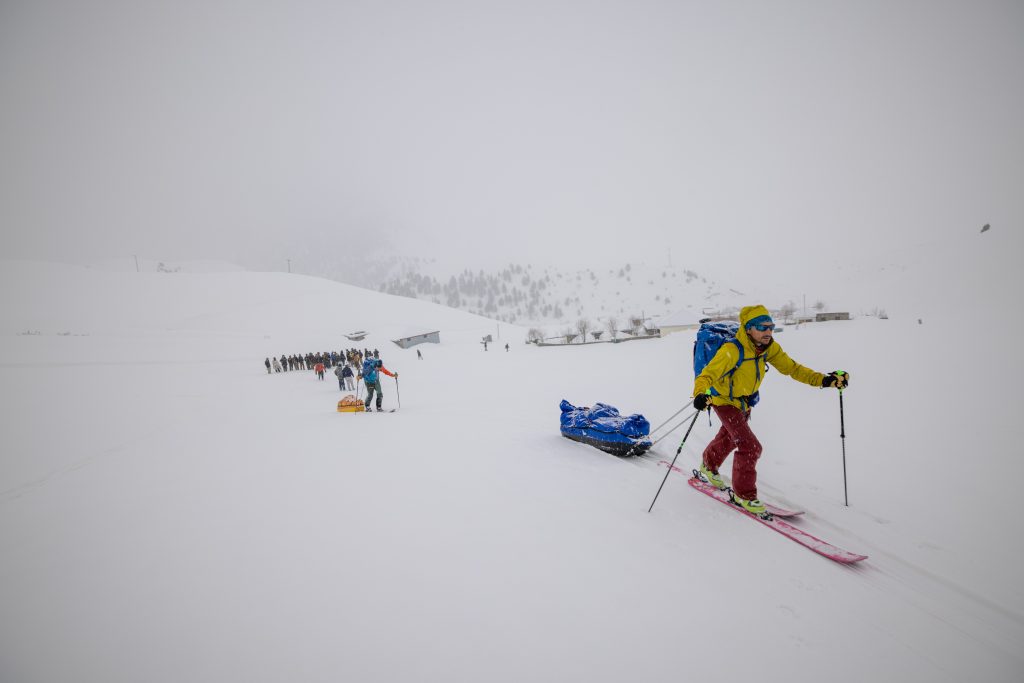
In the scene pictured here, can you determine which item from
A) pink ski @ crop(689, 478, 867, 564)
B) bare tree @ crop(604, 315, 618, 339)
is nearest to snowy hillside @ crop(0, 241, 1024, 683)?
pink ski @ crop(689, 478, 867, 564)

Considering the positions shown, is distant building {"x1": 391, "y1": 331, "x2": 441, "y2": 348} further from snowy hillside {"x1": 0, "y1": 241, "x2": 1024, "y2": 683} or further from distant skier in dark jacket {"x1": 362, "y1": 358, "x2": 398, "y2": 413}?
snowy hillside {"x1": 0, "y1": 241, "x2": 1024, "y2": 683}

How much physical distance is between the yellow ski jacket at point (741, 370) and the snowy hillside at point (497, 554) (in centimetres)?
144

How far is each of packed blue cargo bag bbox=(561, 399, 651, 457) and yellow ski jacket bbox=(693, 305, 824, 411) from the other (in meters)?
2.10

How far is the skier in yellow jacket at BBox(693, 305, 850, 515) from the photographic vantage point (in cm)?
403

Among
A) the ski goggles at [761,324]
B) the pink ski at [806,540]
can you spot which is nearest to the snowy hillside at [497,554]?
the pink ski at [806,540]

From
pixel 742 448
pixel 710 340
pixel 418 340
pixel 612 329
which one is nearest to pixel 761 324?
pixel 710 340

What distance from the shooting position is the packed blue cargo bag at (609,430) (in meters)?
6.14

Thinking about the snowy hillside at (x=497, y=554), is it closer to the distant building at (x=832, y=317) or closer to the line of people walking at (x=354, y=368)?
the line of people walking at (x=354, y=368)

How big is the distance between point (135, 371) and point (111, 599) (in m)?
24.5

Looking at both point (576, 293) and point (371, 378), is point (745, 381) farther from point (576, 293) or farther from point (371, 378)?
point (576, 293)

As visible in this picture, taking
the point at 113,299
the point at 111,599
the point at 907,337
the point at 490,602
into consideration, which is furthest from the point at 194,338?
the point at 907,337

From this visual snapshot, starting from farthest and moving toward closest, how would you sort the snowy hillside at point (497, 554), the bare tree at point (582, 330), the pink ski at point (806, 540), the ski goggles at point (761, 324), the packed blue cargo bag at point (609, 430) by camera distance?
the bare tree at point (582, 330)
the packed blue cargo bag at point (609, 430)
the ski goggles at point (761, 324)
the pink ski at point (806, 540)
the snowy hillside at point (497, 554)

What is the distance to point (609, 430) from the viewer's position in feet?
20.6

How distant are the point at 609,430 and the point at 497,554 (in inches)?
137
